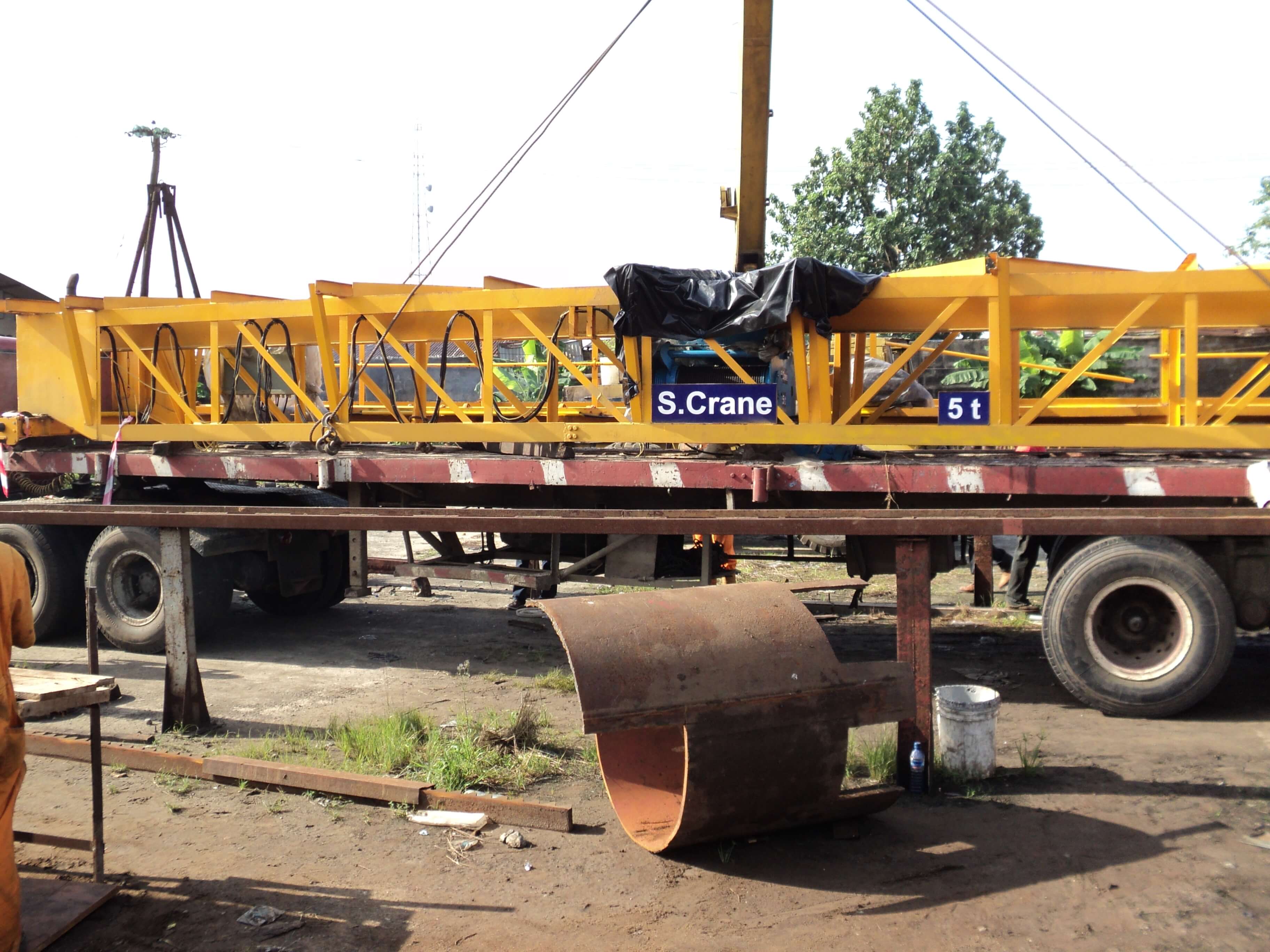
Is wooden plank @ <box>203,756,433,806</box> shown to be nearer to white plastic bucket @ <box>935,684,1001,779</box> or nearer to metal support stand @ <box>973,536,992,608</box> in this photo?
white plastic bucket @ <box>935,684,1001,779</box>

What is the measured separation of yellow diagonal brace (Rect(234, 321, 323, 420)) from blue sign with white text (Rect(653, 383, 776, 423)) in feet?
9.32

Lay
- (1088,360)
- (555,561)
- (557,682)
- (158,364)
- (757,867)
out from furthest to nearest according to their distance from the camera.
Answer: (158,364), (555,561), (557,682), (1088,360), (757,867)

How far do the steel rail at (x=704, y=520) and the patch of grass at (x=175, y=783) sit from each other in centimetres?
127

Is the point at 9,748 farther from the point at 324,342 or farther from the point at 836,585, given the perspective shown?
the point at 836,585

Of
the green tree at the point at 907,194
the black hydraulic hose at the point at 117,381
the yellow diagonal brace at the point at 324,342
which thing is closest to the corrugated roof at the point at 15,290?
the black hydraulic hose at the point at 117,381

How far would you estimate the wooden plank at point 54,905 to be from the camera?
331 centimetres

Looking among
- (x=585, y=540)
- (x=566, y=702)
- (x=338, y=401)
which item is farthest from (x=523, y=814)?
(x=338, y=401)

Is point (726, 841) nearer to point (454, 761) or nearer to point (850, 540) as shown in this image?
point (454, 761)

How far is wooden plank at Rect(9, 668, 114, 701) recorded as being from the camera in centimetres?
346

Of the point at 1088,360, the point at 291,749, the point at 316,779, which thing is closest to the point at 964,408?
the point at 1088,360

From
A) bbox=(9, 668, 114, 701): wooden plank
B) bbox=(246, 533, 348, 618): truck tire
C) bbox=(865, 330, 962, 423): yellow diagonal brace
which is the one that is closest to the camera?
bbox=(9, 668, 114, 701): wooden plank

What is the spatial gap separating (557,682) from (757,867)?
299 cm

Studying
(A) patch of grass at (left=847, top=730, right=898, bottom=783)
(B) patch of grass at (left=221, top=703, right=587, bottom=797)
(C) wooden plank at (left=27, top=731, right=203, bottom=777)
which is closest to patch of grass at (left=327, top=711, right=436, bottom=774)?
(B) patch of grass at (left=221, top=703, right=587, bottom=797)

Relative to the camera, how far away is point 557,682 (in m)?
6.66
